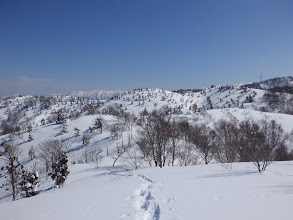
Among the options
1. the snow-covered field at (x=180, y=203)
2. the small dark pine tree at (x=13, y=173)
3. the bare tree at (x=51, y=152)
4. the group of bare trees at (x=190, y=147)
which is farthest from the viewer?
the bare tree at (x=51, y=152)

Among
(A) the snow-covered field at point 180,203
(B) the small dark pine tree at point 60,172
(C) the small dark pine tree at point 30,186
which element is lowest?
(C) the small dark pine tree at point 30,186

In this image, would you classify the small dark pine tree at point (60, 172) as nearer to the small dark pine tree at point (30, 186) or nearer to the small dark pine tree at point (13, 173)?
the small dark pine tree at point (30, 186)

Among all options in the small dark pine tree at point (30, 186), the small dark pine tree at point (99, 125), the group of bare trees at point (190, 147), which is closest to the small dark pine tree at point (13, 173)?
the small dark pine tree at point (30, 186)

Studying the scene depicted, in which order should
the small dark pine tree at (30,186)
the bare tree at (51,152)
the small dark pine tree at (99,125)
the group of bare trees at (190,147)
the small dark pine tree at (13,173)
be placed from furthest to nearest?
1. the small dark pine tree at (99,125)
2. the bare tree at (51,152)
3. the small dark pine tree at (13,173)
4. the small dark pine tree at (30,186)
5. the group of bare trees at (190,147)

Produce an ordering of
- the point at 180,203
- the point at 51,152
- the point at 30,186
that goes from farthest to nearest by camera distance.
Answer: the point at 51,152 → the point at 30,186 → the point at 180,203

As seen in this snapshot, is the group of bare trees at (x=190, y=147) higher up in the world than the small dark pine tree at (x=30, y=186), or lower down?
higher up

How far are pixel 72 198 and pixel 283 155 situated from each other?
3979 centimetres

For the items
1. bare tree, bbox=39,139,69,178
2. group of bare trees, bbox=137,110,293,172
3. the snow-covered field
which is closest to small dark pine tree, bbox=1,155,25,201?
bare tree, bbox=39,139,69,178

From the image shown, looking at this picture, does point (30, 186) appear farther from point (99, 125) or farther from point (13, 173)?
point (99, 125)

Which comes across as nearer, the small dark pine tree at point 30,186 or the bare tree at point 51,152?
the small dark pine tree at point 30,186

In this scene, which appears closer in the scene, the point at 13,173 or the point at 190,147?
the point at 13,173

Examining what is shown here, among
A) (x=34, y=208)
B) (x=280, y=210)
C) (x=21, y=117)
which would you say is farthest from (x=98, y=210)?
(x=21, y=117)

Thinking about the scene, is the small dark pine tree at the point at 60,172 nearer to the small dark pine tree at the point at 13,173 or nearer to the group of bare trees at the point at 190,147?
the small dark pine tree at the point at 13,173

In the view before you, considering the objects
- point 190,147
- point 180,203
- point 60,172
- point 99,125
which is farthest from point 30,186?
point 99,125
